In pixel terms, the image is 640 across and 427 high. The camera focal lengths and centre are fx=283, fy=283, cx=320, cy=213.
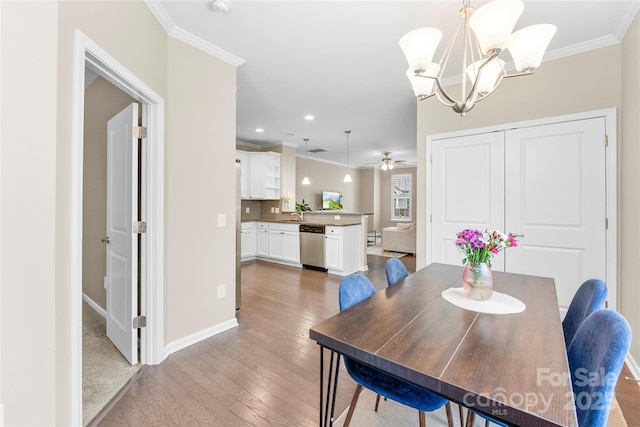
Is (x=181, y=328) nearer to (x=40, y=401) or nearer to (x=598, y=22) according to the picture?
(x=40, y=401)

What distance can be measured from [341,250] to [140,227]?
3345 mm

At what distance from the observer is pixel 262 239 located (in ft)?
20.1

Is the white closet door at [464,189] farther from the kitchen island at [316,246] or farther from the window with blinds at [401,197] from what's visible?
the window with blinds at [401,197]

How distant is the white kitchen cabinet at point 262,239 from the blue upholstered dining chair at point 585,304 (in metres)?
5.08

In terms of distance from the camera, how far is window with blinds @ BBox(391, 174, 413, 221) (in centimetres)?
1002

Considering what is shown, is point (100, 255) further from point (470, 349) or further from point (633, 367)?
point (633, 367)

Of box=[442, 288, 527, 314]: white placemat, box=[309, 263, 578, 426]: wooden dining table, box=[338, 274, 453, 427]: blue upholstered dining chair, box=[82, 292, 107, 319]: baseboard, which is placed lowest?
box=[82, 292, 107, 319]: baseboard

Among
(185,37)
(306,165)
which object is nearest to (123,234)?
(185,37)

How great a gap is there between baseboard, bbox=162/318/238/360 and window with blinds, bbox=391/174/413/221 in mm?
8272

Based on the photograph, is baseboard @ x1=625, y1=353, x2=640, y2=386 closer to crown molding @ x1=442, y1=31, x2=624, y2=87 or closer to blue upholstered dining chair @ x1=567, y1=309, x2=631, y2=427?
blue upholstered dining chair @ x1=567, y1=309, x2=631, y2=427

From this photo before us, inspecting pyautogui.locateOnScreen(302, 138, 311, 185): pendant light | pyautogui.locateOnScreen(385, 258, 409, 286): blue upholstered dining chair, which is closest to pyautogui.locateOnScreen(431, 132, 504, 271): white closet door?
pyautogui.locateOnScreen(385, 258, 409, 286): blue upholstered dining chair

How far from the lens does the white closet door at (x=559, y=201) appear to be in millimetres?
2527

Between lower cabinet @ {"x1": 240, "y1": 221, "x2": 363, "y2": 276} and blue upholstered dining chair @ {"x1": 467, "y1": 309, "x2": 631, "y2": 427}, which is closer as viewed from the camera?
blue upholstered dining chair @ {"x1": 467, "y1": 309, "x2": 631, "y2": 427}

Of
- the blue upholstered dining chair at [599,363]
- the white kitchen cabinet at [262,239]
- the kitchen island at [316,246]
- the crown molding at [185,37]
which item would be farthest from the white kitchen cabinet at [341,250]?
the blue upholstered dining chair at [599,363]
